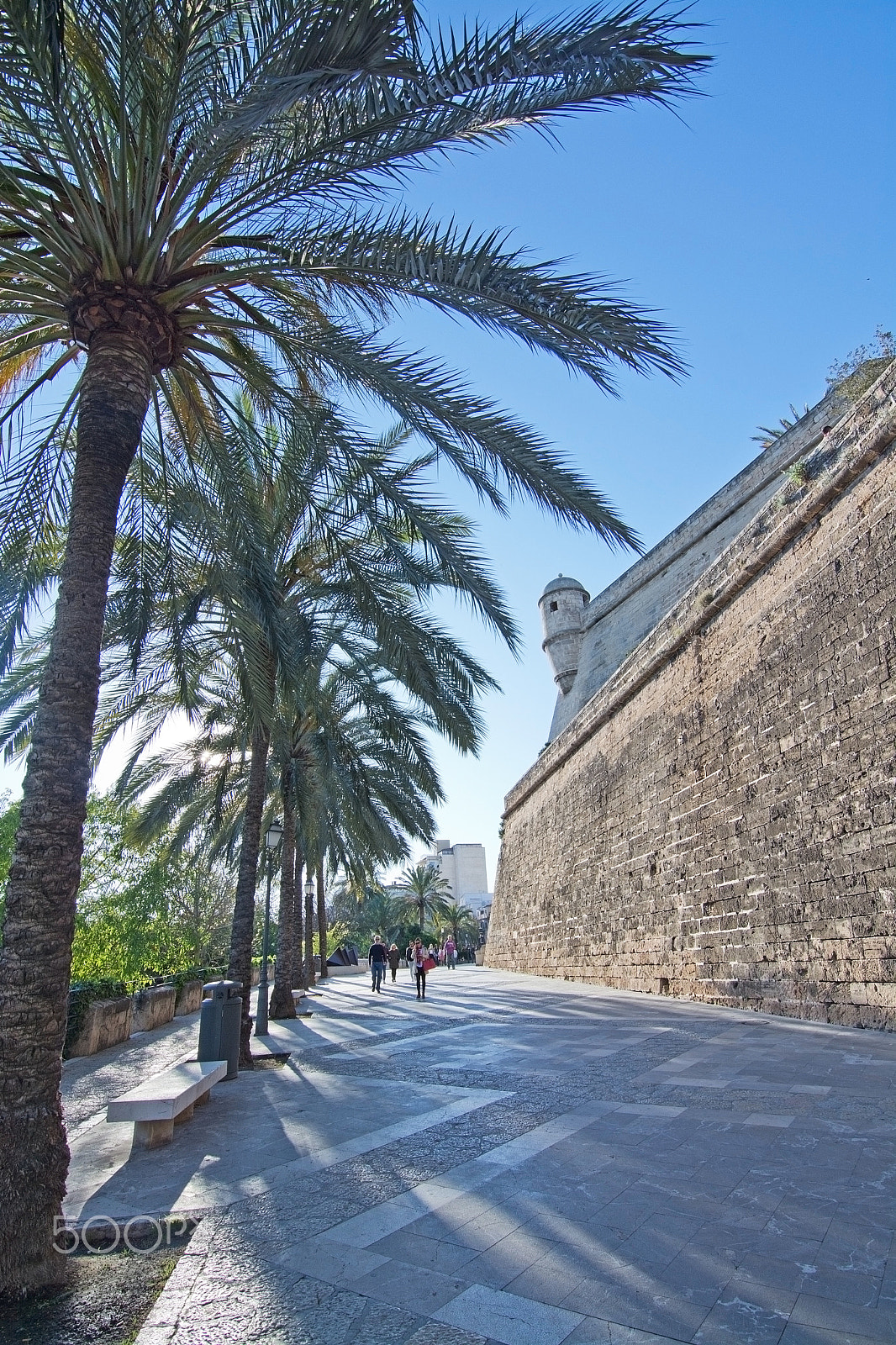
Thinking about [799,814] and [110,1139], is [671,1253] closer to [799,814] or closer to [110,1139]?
[110,1139]

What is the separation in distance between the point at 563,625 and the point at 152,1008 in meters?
16.0

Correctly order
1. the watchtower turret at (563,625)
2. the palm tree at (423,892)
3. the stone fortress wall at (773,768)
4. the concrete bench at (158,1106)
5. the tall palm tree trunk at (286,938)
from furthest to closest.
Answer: the palm tree at (423,892)
the watchtower turret at (563,625)
the tall palm tree trunk at (286,938)
the stone fortress wall at (773,768)
the concrete bench at (158,1106)

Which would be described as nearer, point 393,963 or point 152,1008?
point 152,1008

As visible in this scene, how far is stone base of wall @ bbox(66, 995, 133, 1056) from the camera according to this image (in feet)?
30.5

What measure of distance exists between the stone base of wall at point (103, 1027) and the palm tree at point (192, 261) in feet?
22.8

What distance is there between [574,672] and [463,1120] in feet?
64.9

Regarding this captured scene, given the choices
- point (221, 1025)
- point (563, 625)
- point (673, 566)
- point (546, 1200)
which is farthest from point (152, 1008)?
point (563, 625)

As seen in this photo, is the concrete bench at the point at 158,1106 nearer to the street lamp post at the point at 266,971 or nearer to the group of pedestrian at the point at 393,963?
the street lamp post at the point at 266,971

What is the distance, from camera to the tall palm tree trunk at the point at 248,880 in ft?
24.8

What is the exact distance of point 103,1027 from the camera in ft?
31.9

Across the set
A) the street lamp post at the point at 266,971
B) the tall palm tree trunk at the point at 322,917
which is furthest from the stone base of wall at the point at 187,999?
the street lamp post at the point at 266,971

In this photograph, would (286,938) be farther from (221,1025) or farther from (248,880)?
(221,1025)

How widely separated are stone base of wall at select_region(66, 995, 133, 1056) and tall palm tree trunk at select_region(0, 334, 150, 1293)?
736 centimetres

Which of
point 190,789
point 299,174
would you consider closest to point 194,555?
point 299,174
